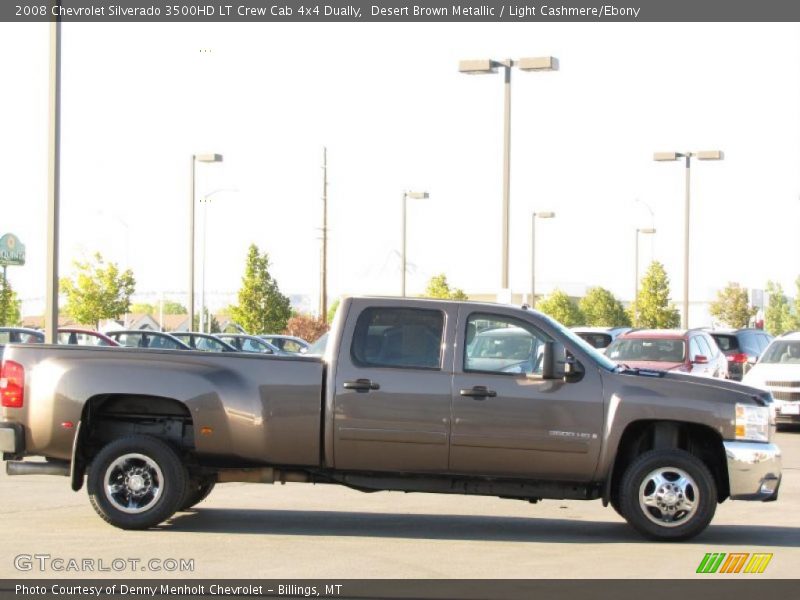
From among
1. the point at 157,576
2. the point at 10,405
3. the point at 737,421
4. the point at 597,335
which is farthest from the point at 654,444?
the point at 597,335

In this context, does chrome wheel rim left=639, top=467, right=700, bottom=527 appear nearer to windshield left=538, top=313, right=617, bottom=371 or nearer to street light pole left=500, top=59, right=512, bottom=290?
windshield left=538, top=313, right=617, bottom=371

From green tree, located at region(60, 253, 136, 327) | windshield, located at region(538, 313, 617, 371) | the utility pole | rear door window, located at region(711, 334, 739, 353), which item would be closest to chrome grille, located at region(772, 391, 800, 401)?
rear door window, located at region(711, 334, 739, 353)

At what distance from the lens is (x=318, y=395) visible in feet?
35.3

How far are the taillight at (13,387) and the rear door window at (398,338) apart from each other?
2.79m

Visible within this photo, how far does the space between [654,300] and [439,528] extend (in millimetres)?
64152

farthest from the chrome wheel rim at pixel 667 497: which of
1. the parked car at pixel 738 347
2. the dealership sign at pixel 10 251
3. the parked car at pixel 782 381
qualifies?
the dealership sign at pixel 10 251

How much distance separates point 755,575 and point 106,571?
4.52m

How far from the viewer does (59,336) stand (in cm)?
2969

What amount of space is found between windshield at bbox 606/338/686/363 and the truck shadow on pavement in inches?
527

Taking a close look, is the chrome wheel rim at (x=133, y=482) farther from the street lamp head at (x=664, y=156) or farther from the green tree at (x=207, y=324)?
the street lamp head at (x=664, y=156)

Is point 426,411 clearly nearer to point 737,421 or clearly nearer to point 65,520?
point 737,421

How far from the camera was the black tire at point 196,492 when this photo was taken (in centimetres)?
1150

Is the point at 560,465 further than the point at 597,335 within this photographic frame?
No

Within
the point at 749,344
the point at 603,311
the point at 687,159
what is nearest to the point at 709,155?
the point at 687,159
